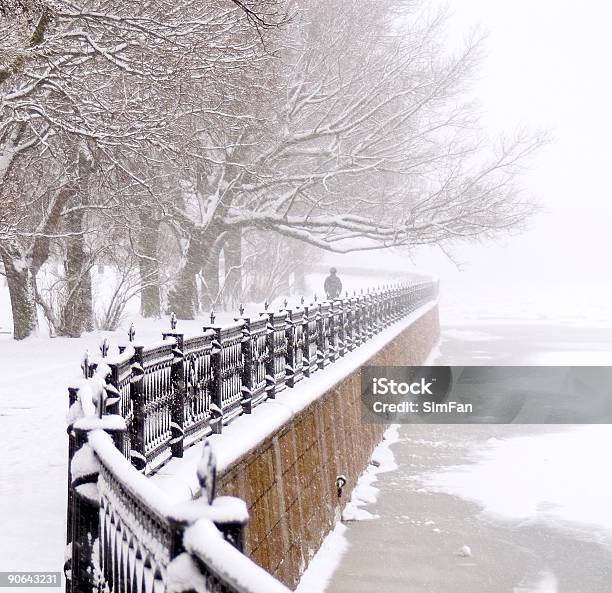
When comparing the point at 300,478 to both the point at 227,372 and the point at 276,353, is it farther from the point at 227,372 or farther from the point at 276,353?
A: the point at 276,353

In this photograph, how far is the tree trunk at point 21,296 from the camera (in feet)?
63.6

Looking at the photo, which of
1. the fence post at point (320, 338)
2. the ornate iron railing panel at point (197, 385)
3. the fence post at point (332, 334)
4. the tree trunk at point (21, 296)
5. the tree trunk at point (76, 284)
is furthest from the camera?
the tree trunk at point (76, 284)

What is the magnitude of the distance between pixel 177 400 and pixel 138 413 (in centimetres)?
94

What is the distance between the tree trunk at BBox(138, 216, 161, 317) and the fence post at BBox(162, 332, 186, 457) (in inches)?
538

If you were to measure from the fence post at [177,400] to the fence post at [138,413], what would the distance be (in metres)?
0.82

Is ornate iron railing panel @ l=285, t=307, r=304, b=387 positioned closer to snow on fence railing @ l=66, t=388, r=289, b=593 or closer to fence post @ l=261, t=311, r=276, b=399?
fence post @ l=261, t=311, r=276, b=399

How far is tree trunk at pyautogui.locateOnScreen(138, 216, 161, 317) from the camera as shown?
76.4 feet

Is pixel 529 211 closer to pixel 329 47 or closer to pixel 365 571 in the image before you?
pixel 329 47

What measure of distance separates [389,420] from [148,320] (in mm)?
8804

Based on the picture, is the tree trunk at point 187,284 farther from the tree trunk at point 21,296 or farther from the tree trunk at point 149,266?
the tree trunk at point 21,296

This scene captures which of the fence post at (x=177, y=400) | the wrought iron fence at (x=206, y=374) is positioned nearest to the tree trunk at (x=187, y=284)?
the wrought iron fence at (x=206, y=374)

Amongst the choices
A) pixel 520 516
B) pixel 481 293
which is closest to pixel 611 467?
pixel 520 516

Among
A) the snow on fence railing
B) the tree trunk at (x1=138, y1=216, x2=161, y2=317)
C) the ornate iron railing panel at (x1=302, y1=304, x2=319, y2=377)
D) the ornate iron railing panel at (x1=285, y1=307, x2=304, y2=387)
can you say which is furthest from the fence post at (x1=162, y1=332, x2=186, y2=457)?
the tree trunk at (x1=138, y1=216, x2=161, y2=317)

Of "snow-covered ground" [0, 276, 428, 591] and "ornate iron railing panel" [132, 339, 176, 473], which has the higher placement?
"ornate iron railing panel" [132, 339, 176, 473]
